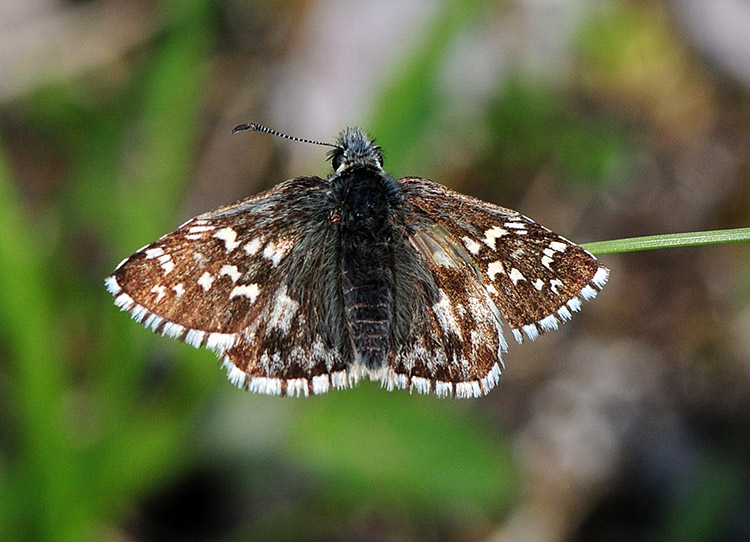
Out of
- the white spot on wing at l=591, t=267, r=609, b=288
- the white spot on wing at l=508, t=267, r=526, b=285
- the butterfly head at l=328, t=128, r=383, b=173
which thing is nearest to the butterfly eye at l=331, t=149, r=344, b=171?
the butterfly head at l=328, t=128, r=383, b=173

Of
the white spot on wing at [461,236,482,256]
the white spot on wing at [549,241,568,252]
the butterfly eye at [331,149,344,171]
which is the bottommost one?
the white spot on wing at [549,241,568,252]

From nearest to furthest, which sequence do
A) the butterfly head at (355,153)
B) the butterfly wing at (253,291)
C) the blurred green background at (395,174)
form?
the butterfly wing at (253,291) → the butterfly head at (355,153) → the blurred green background at (395,174)

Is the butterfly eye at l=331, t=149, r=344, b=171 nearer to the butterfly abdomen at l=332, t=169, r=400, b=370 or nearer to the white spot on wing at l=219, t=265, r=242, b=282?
the butterfly abdomen at l=332, t=169, r=400, b=370

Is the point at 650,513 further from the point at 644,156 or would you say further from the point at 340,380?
the point at 340,380

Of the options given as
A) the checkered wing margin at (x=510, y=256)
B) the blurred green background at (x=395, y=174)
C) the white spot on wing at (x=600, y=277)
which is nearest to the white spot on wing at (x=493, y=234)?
the checkered wing margin at (x=510, y=256)

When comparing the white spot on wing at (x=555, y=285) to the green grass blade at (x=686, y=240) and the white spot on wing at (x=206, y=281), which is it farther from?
the white spot on wing at (x=206, y=281)

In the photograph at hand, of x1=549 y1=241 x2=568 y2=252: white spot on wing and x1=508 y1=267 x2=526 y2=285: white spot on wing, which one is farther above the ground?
x1=549 y1=241 x2=568 y2=252: white spot on wing

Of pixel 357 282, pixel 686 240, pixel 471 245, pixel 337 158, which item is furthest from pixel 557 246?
pixel 337 158
